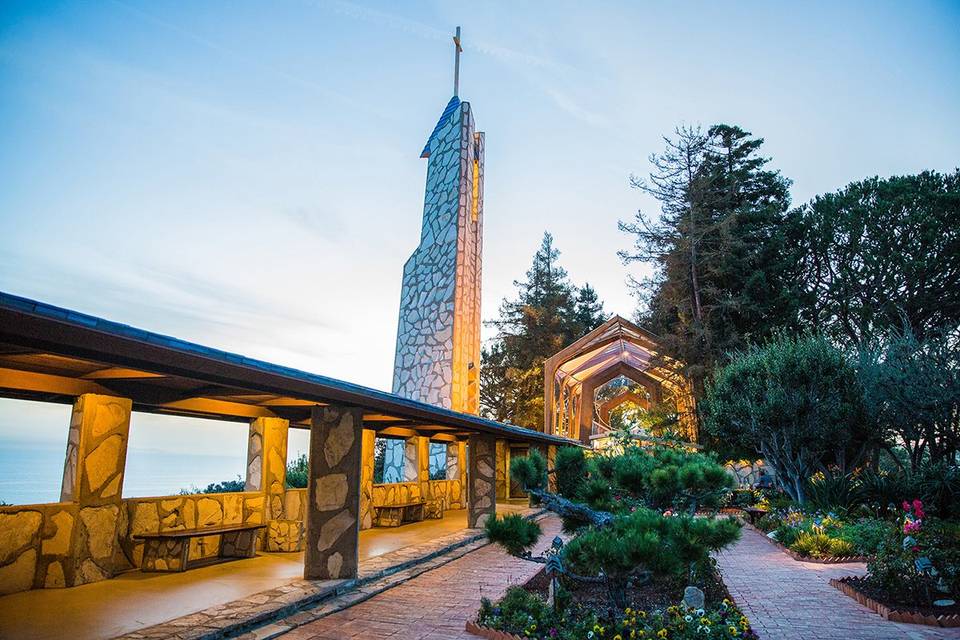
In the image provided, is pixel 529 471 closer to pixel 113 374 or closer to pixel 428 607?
pixel 428 607

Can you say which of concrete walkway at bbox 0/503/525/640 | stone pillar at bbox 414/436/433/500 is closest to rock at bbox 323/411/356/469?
concrete walkway at bbox 0/503/525/640

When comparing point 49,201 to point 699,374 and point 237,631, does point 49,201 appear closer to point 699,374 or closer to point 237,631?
point 237,631

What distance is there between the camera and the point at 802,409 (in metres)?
12.2

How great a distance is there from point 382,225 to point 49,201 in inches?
395

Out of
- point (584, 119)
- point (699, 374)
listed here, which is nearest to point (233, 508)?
point (584, 119)

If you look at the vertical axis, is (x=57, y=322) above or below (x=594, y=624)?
above

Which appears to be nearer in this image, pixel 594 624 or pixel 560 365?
pixel 594 624

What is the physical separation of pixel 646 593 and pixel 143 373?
5.58 m

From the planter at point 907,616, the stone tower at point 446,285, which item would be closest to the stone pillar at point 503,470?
the stone tower at point 446,285

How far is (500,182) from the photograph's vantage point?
21.3 m

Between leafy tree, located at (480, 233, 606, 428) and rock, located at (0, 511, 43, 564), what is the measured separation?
25350 millimetres

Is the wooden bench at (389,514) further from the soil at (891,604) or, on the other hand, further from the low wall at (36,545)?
the soil at (891,604)

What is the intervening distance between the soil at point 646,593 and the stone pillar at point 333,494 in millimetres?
2086

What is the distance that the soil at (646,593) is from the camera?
5554 mm
